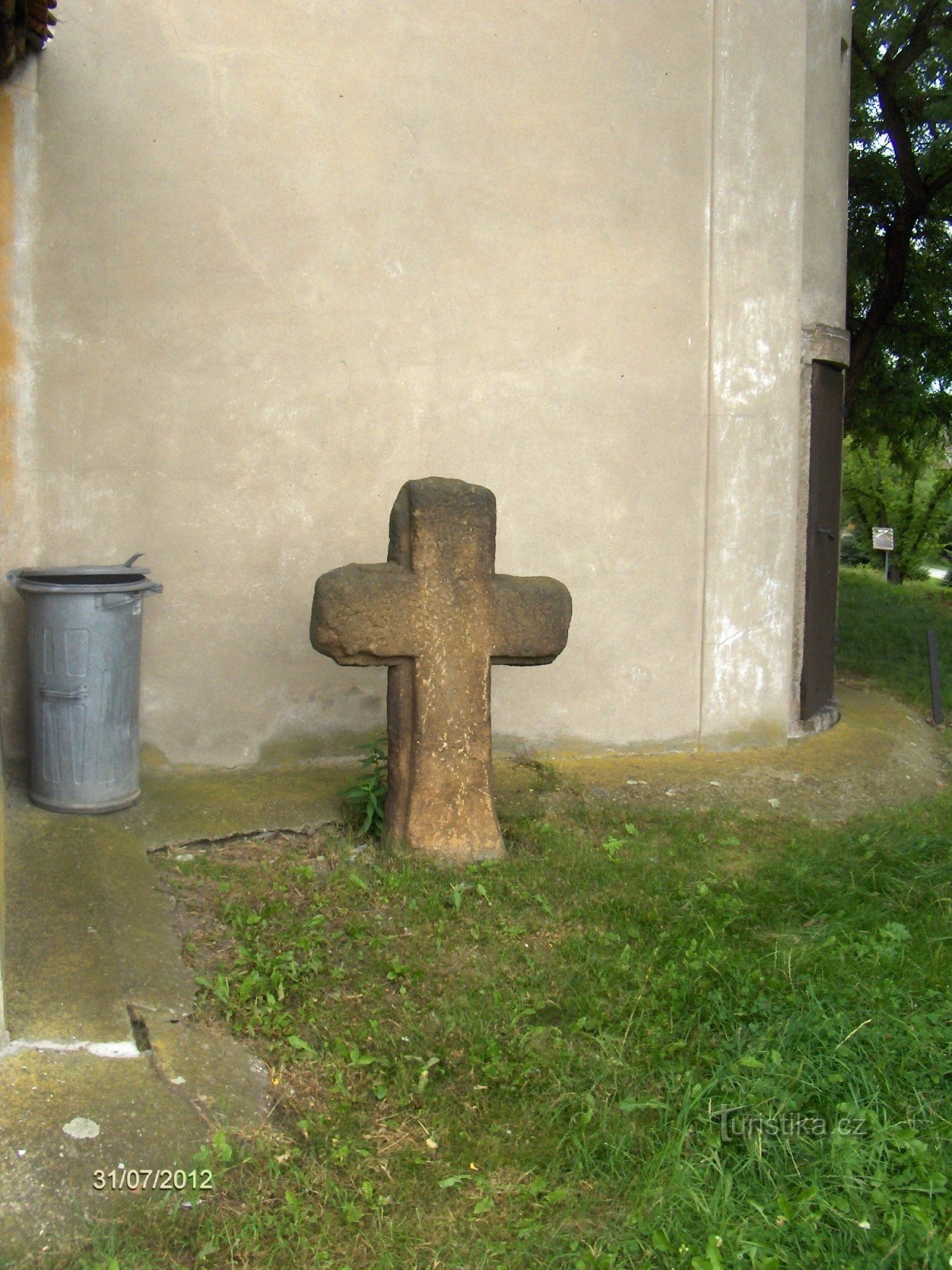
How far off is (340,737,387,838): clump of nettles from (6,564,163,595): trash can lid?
49.6 inches

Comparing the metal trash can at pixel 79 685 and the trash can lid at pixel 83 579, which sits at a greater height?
the trash can lid at pixel 83 579

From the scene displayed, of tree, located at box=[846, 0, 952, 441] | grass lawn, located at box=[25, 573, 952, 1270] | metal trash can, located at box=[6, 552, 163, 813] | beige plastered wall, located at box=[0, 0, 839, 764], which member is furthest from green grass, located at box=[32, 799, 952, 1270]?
tree, located at box=[846, 0, 952, 441]

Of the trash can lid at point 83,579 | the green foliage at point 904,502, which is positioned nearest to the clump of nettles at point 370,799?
the trash can lid at point 83,579

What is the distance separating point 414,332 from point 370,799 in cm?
249

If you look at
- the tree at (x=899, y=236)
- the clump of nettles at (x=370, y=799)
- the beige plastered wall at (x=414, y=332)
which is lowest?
the clump of nettles at (x=370, y=799)

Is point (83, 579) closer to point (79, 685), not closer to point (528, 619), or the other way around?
point (79, 685)

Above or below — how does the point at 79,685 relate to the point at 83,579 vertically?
below

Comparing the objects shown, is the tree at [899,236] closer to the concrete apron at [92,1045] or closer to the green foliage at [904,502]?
the green foliage at [904,502]

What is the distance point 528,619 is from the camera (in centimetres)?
482

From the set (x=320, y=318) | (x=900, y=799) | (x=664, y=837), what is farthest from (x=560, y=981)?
(x=320, y=318)

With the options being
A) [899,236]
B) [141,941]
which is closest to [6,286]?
[141,941]
